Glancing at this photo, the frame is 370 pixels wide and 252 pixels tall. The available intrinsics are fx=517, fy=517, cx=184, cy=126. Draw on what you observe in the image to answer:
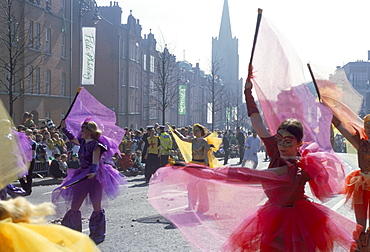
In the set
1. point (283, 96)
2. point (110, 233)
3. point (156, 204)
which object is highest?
point (283, 96)

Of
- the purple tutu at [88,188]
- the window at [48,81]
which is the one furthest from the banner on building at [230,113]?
the purple tutu at [88,188]

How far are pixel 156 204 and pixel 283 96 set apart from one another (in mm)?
1709

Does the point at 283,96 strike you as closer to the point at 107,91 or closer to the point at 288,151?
the point at 288,151

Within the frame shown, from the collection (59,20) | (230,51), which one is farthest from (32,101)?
(230,51)

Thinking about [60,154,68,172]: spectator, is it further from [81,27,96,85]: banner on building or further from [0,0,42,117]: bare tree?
[81,27,96,85]: banner on building

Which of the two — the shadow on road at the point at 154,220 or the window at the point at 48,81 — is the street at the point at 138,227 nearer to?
the shadow on road at the point at 154,220

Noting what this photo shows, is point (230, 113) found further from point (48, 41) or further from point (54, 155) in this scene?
point (54, 155)

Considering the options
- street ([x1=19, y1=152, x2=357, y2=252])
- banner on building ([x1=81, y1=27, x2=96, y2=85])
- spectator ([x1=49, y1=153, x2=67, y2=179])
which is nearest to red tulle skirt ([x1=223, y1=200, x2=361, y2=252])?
street ([x1=19, y1=152, x2=357, y2=252])

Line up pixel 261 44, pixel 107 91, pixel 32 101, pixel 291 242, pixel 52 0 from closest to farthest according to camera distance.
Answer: pixel 291 242 → pixel 261 44 → pixel 32 101 → pixel 52 0 → pixel 107 91

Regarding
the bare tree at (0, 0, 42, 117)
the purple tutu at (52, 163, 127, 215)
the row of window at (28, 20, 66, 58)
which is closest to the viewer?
the purple tutu at (52, 163, 127, 215)

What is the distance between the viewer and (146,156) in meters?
17.1

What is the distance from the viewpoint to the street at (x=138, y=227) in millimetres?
7274

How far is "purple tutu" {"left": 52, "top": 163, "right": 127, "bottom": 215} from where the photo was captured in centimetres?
731

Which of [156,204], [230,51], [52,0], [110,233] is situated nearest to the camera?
[156,204]
